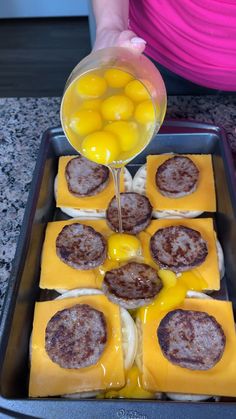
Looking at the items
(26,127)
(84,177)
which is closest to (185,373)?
(84,177)

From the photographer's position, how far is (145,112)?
3.48ft

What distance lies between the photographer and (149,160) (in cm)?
155

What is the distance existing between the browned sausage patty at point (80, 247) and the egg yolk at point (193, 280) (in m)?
0.24

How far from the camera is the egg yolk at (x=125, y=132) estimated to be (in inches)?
42.0

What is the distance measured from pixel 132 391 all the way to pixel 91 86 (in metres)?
0.76

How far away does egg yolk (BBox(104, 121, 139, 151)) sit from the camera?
107cm

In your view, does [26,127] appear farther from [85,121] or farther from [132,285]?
[132,285]

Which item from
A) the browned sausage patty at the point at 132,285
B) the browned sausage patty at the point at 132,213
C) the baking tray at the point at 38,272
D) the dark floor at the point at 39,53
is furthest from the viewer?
the dark floor at the point at 39,53

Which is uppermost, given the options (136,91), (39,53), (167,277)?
(136,91)

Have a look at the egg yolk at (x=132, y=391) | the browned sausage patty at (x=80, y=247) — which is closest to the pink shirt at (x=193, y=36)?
the browned sausage patty at (x=80, y=247)

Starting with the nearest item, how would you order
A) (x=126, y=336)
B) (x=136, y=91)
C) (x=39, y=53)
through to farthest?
(x=136, y=91)
(x=126, y=336)
(x=39, y=53)

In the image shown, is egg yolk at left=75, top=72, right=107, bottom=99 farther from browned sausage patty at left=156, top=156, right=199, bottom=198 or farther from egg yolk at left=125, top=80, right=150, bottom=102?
browned sausage patty at left=156, top=156, right=199, bottom=198

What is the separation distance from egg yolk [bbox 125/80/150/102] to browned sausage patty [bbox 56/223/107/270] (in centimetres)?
46

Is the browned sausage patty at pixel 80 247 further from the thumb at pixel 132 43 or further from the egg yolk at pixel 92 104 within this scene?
the thumb at pixel 132 43
